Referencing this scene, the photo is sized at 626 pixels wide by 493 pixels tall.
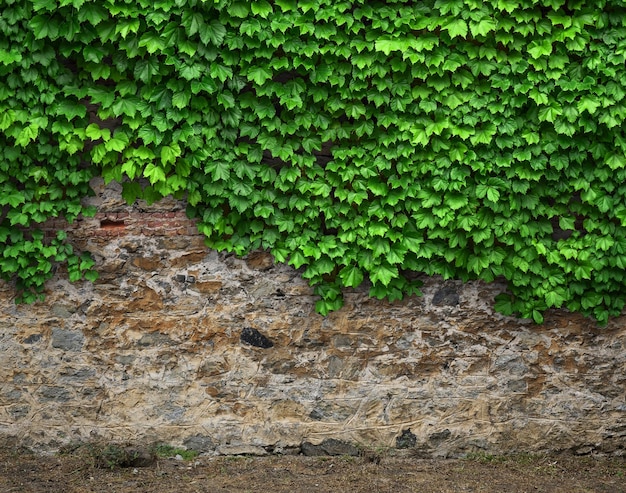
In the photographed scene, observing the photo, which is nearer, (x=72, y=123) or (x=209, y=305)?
(x=72, y=123)

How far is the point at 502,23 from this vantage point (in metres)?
4.42

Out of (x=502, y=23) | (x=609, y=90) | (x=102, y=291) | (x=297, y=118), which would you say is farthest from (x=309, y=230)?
(x=609, y=90)

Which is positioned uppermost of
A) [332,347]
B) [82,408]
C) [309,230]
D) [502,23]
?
[502,23]

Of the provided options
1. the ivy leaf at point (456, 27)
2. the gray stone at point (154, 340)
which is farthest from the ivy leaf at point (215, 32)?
the gray stone at point (154, 340)

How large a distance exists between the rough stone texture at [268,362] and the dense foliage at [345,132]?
0.65ft

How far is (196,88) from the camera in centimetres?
443

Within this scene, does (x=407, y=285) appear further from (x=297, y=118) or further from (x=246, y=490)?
(x=246, y=490)

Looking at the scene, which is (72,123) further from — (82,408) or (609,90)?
(609,90)

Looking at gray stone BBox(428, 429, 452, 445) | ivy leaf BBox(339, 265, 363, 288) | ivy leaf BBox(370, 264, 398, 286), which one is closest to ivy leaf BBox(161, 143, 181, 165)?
ivy leaf BBox(339, 265, 363, 288)

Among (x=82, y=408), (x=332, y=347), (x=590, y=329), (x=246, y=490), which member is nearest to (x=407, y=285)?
(x=332, y=347)

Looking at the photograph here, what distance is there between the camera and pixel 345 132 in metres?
4.61

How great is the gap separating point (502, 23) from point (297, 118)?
4.68 feet

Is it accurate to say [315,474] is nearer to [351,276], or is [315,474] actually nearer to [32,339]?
[351,276]

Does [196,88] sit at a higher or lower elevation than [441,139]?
higher
